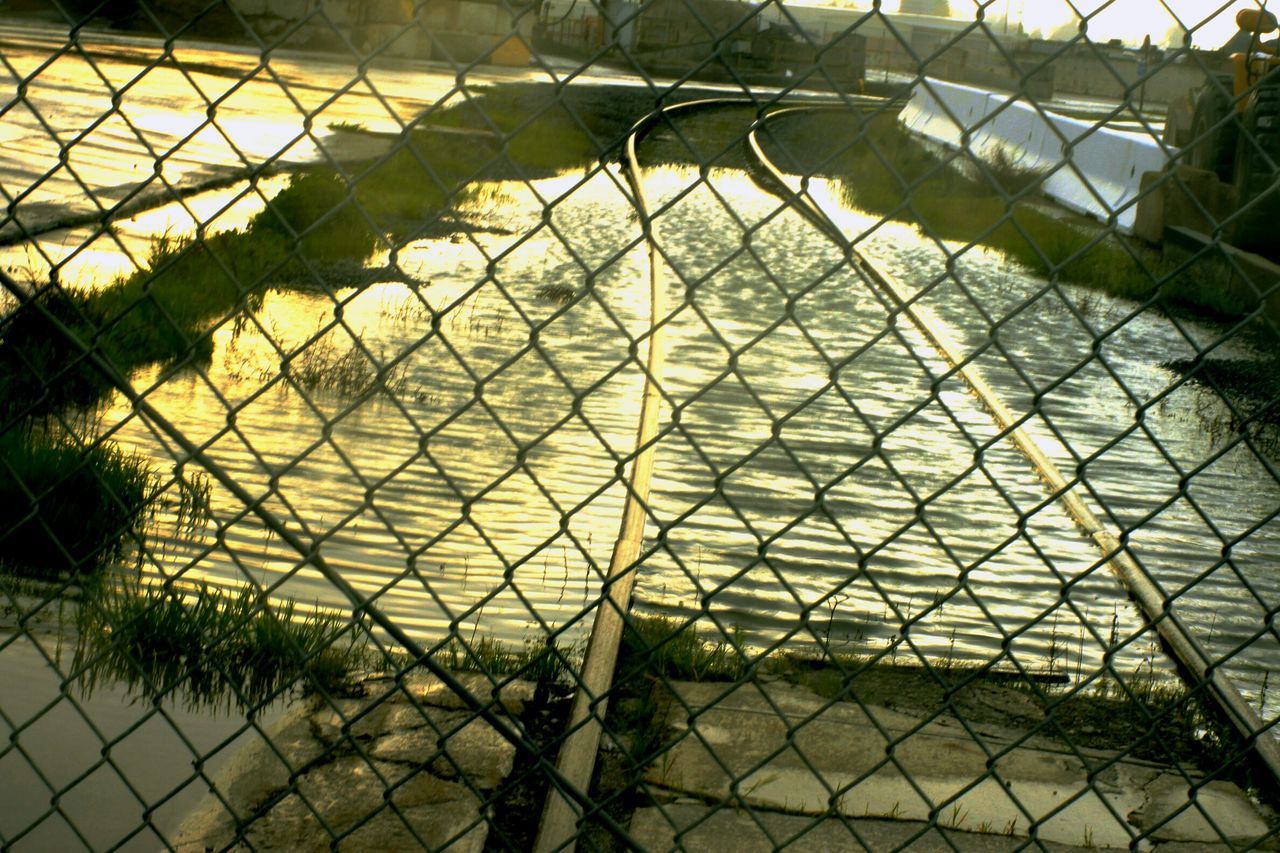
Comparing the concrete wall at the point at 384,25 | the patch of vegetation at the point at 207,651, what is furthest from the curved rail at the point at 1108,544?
the concrete wall at the point at 384,25

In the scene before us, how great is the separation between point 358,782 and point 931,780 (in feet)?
4.32

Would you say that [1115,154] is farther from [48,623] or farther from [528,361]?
[48,623]

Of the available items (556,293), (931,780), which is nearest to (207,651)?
(931,780)

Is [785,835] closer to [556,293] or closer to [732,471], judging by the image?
[732,471]

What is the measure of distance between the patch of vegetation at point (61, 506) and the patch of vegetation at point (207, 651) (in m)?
0.55

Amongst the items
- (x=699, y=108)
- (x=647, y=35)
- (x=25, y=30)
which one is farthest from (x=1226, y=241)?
(x=647, y=35)

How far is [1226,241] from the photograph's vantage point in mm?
11891

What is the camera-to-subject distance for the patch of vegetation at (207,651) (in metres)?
3.79

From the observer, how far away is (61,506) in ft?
15.7

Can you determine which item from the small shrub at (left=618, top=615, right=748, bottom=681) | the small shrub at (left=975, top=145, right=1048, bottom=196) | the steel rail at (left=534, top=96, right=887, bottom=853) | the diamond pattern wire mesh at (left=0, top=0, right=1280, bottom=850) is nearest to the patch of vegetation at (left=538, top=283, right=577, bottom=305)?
the diamond pattern wire mesh at (left=0, top=0, right=1280, bottom=850)

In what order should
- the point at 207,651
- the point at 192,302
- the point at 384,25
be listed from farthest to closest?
the point at 384,25, the point at 192,302, the point at 207,651

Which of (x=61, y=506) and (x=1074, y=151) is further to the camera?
(x=1074, y=151)

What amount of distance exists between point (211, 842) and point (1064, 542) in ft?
11.9

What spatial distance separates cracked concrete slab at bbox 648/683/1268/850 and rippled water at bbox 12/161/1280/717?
1.10 feet
